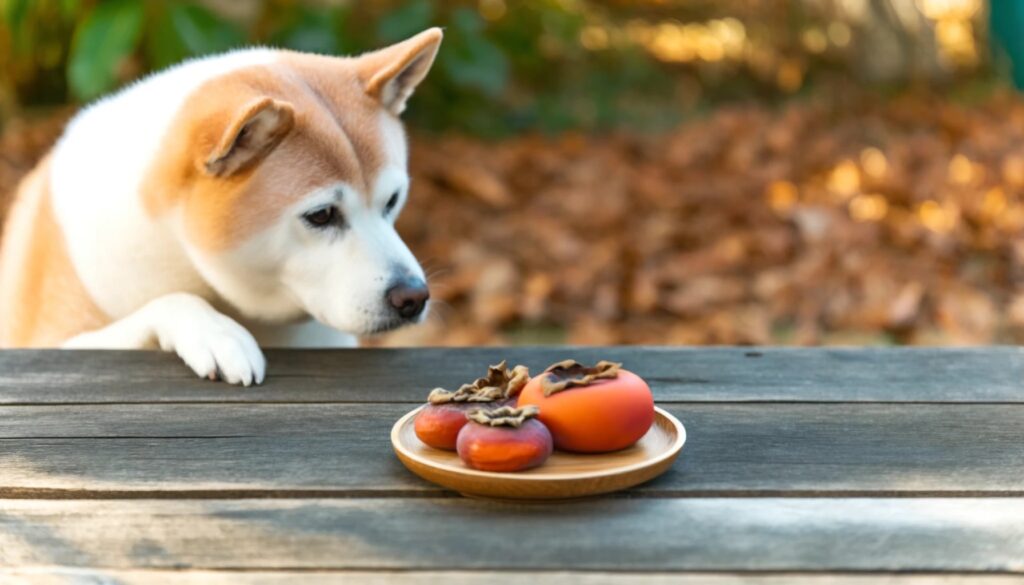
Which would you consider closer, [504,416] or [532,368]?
[504,416]

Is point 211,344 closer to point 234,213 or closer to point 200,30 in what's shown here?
point 234,213

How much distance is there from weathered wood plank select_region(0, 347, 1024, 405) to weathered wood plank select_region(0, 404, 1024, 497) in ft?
0.19

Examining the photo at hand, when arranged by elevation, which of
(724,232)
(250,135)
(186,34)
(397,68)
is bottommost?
(724,232)

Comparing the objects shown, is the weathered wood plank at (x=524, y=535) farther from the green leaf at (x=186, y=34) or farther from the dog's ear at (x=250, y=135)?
the green leaf at (x=186, y=34)

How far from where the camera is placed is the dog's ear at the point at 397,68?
2240 millimetres

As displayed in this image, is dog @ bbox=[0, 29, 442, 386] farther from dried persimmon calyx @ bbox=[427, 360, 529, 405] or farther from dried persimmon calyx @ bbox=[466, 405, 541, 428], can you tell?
dried persimmon calyx @ bbox=[466, 405, 541, 428]

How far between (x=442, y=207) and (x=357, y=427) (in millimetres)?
3256

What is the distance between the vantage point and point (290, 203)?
206cm

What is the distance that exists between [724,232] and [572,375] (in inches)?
123

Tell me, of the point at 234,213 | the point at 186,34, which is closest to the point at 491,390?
the point at 234,213

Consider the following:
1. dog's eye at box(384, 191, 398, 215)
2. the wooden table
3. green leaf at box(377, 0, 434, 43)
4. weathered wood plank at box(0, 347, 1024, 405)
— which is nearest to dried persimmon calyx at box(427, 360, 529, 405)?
the wooden table

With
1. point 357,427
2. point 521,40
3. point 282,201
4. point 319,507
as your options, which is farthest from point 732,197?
point 319,507

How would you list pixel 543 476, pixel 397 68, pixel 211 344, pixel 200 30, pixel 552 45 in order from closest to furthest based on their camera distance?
pixel 543 476 < pixel 211 344 < pixel 397 68 < pixel 200 30 < pixel 552 45

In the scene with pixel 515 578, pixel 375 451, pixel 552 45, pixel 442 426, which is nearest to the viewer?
pixel 515 578
